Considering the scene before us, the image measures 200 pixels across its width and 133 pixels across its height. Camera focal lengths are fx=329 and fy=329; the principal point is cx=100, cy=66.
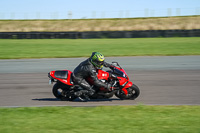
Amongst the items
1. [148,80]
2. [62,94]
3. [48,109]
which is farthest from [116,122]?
[148,80]

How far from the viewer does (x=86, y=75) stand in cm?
909

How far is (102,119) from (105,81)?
7.87ft

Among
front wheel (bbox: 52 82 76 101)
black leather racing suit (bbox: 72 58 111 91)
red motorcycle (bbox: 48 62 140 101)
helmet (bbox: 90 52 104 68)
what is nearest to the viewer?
helmet (bbox: 90 52 104 68)

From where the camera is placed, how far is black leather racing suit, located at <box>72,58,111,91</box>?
897 centimetres

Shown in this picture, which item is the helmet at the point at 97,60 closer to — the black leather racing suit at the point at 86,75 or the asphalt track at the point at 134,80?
the black leather racing suit at the point at 86,75

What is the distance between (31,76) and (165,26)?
1502 inches

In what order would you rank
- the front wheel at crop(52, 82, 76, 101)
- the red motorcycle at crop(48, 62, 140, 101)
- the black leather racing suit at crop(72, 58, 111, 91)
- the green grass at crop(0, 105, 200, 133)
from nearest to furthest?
the green grass at crop(0, 105, 200, 133)
the black leather racing suit at crop(72, 58, 111, 91)
the red motorcycle at crop(48, 62, 140, 101)
the front wheel at crop(52, 82, 76, 101)

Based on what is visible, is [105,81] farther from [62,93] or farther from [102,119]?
[102,119]

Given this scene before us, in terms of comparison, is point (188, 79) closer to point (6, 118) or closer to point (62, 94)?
point (62, 94)

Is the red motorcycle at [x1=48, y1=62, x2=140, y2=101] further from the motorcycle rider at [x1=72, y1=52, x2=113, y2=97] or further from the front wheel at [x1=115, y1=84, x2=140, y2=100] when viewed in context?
the motorcycle rider at [x1=72, y1=52, x2=113, y2=97]

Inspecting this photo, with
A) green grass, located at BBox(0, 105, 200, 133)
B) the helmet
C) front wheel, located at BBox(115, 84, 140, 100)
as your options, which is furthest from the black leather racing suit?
green grass, located at BBox(0, 105, 200, 133)

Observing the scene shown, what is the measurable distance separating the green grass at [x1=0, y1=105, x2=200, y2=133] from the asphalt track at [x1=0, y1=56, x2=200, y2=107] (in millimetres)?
1016

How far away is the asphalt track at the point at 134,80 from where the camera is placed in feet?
30.4

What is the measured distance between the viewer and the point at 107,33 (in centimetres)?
3225
